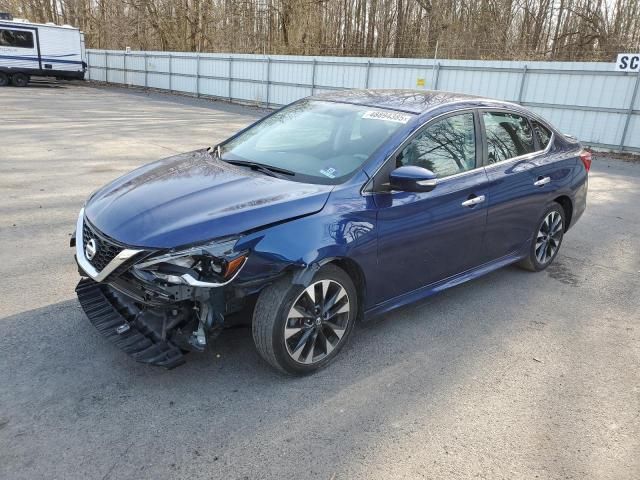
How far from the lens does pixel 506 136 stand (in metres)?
4.60

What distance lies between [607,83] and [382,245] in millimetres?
12553

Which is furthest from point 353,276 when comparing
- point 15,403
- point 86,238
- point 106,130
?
point 106,130

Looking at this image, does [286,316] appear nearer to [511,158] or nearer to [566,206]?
[511,158]

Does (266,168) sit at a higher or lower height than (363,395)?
higher

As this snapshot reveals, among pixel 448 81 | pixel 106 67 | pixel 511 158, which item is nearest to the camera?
pixel 511 158

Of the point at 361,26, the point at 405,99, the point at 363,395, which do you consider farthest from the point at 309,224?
the point at 361,26

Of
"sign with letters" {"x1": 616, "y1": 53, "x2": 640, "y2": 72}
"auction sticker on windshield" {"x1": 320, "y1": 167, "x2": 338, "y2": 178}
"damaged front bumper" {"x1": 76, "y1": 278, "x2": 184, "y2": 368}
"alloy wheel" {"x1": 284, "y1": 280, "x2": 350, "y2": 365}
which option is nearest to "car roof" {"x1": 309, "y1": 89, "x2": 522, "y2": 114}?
"auction sticker on windshield" {"x1": 320, "y1": 167, "x2": 338, "y2": 178}

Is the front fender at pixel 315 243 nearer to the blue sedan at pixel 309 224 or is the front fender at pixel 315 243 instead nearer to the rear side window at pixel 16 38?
the blue sedan at pixel 309 224

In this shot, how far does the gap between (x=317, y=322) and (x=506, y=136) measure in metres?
2.52

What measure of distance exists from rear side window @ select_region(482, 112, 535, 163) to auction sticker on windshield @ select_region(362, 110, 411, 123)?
2.88 feet

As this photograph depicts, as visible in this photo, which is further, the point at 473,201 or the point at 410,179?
the point at 473,201

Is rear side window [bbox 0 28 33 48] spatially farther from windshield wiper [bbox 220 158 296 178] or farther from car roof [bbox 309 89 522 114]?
windshield wiper [bbox 220 158 296 178]

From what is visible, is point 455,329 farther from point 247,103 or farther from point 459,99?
point 247,103

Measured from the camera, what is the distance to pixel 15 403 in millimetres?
2879
